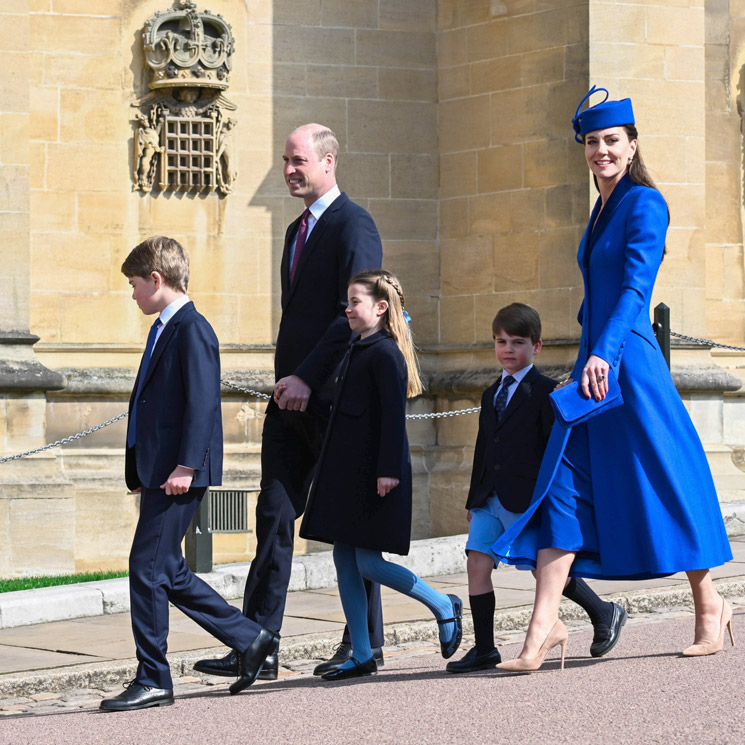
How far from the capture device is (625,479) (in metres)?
5.32

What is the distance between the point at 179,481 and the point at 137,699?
0.71 metres

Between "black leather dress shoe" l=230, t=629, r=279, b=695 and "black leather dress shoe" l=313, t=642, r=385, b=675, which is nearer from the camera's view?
"black leather dress shoe" l=230, t=629, r=279, b=695

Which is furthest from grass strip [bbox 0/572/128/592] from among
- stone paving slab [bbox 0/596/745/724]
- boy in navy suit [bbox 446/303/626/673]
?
boy in navy suit [bbox 446/303/626/673]

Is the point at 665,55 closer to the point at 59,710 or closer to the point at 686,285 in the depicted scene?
the point at 686,285

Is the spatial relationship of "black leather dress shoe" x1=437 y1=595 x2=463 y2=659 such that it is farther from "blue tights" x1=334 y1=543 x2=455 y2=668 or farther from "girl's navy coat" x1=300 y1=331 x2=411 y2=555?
"girl's navy coat" x1=300 y1=331 x2=411 y2=555

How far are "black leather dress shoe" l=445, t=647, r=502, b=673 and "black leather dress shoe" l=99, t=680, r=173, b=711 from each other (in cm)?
104

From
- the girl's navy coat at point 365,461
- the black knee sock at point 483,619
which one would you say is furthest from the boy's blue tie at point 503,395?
the black knee sock at point 483,619

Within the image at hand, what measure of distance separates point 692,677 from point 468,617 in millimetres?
1900

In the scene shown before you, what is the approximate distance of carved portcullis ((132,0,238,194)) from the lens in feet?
36.6

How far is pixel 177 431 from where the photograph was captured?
5227 millimetres

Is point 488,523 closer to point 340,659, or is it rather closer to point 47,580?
point 340,659

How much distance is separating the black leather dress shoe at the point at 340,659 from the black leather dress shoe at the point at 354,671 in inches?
3.1

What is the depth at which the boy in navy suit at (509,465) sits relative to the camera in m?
5.63

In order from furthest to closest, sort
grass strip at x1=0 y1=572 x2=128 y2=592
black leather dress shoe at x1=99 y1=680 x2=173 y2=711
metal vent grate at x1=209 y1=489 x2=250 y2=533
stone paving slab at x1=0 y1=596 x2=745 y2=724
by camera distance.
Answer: grass strip at x1=0 y1=572 x2=128 y2=592, metal vent grate at x1=209 y1=489 x2=250 y2=533, stone paving slab at x1=0 y1=596 x2=745 y2=724, black leather dress shoe at x1=99 y1=680 x2=173 y2=711
